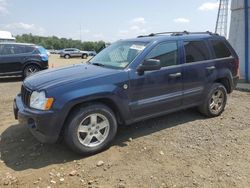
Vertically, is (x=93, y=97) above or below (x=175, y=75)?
below

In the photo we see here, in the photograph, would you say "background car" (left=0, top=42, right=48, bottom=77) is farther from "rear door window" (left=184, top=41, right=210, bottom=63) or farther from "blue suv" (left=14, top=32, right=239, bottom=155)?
"rear door window" (left=184, top=41, right=210, bottom=63)

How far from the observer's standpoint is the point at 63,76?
15.8 ft

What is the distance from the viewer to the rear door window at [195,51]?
5.88 metres

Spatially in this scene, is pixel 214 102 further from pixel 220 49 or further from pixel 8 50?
pixel 8 50

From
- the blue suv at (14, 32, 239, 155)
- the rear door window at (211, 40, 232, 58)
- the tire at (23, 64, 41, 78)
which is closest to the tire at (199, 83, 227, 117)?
the blue suv at (14, 32, 239, 155)

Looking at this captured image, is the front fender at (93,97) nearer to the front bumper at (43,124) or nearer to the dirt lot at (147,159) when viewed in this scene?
the front bumper at (43,124)

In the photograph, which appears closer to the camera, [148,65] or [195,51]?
[148,65]

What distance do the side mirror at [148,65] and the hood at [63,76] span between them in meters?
0.44

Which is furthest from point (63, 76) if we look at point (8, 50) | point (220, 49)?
point (8, 50)

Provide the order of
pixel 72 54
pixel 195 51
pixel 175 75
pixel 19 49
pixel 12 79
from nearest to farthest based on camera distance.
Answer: pixel 175 75, pixel 195 51, pixel 19 49, pixel 12 79, pixel 72 54

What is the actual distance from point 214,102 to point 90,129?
306 centimetres

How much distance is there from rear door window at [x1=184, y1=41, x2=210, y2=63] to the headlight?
284 centimetres

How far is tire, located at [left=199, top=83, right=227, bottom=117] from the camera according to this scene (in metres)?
6.25

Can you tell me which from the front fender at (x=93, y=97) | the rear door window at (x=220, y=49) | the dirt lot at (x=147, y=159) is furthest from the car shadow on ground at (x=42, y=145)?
the rear door window at (x=220, y=49)
